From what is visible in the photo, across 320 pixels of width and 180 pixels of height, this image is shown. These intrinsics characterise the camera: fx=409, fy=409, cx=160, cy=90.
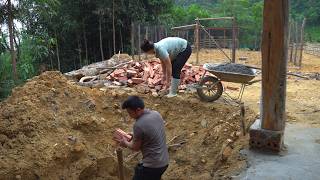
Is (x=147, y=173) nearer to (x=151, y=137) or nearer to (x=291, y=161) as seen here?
(x=151, y=137)

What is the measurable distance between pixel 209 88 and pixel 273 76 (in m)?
2.64

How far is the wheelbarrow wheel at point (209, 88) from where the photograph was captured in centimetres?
788

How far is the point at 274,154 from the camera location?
535cm

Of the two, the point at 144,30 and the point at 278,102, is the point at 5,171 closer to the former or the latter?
the point at 278,102

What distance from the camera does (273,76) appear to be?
5262 mm

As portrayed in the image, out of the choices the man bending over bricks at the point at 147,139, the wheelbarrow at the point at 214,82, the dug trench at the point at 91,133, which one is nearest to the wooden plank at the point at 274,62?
→ the dug trench at the point at 91,133

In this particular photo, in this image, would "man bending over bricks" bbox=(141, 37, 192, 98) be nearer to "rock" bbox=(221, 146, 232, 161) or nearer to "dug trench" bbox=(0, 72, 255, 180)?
"dug trench" bbox=(0, 72, 255, 180)

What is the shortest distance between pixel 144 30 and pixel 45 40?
13.5 feet

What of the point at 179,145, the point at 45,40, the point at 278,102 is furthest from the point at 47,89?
the point at 45,40

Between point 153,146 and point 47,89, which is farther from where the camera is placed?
point 47,89

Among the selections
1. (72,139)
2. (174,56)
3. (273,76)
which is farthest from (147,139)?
(174,56)

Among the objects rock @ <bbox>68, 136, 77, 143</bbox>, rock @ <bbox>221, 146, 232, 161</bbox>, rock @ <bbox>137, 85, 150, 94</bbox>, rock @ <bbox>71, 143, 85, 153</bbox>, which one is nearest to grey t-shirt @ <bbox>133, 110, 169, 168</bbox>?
rock @ <bbox>221, 146, 232, 161</bbox>

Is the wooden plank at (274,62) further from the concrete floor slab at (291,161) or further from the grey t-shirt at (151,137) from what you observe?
the grey t-shirt at (151,137)

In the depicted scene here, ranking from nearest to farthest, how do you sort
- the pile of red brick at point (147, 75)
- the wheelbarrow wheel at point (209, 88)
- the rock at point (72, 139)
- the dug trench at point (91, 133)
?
1. the dug trench at point (91, 133)
2. the rock at point (72, 139)
3. the wheelbarrow wheel at point (209, 88)
4. the pile of red brick at point (147, 75)
